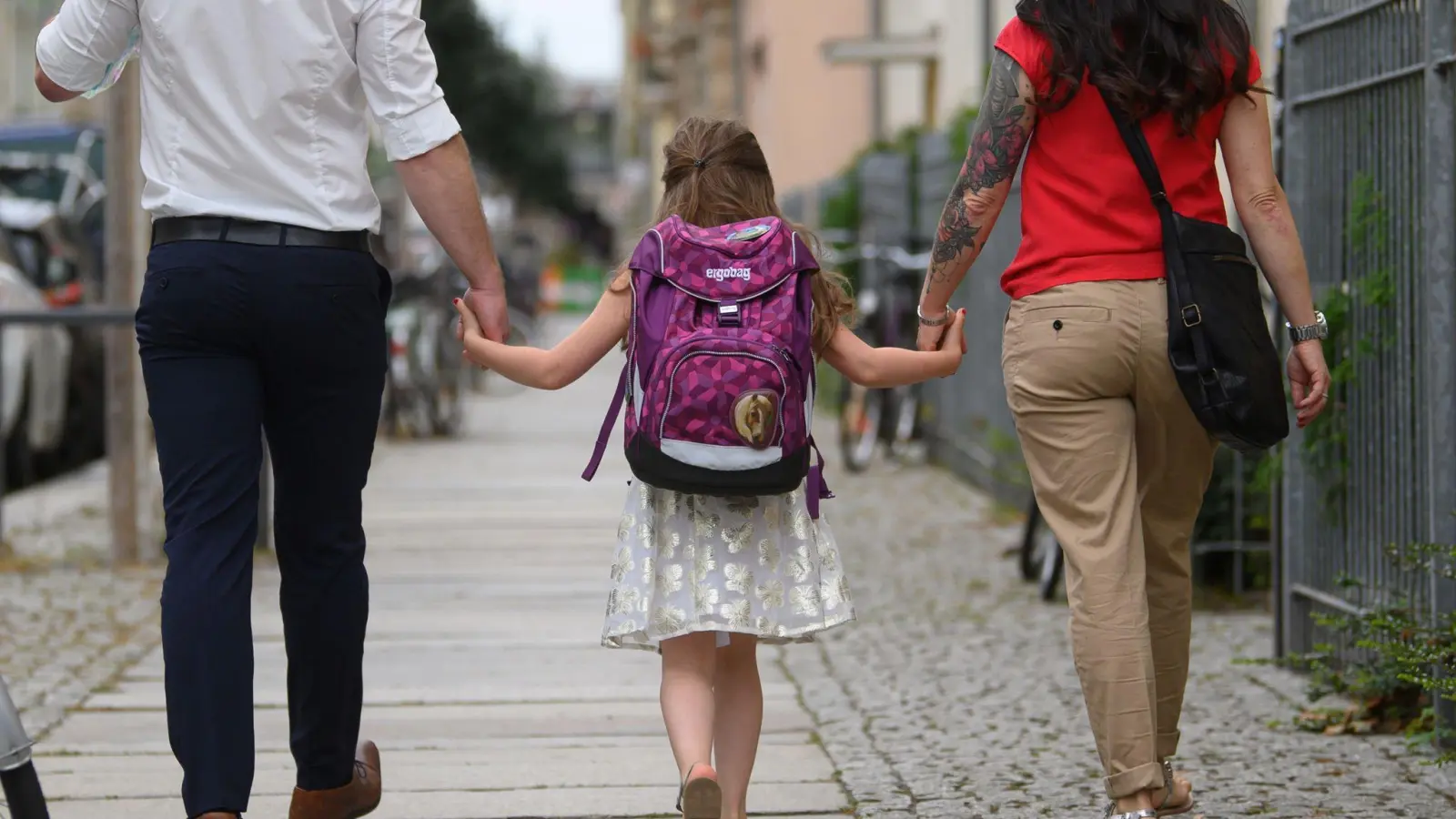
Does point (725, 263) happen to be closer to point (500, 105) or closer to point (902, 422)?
point (902, 422)

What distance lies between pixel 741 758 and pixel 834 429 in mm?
12942

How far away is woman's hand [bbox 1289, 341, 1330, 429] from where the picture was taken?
3.89 meters

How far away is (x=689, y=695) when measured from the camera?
149 inches

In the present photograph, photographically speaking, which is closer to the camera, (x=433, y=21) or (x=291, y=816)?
(x=291, y=816)

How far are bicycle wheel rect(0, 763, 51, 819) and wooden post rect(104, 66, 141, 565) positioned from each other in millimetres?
6072

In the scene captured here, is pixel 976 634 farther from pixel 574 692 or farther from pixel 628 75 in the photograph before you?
pixel 628 75

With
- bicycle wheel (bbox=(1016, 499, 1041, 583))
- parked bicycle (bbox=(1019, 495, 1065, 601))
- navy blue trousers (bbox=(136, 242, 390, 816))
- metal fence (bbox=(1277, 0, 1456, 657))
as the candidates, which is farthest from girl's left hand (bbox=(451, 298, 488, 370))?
bicycle wheel (bbox=(1016, 499, 1041, 583))

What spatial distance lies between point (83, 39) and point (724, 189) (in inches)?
47.4

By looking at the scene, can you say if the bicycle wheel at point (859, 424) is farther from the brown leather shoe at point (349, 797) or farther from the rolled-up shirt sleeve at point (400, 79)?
the rolled-up shirt sleeve at point (400, 79)

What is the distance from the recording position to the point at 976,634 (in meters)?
7.02

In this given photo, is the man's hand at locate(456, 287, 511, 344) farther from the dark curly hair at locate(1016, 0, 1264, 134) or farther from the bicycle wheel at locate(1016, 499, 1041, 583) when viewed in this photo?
the bicycle wheel at locate(1016, 499, 1041, 583)

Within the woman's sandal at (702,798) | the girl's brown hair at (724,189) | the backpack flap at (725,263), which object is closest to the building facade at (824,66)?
the girl's brown hair at (724,189)

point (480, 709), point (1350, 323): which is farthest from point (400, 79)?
point (1350, 323)

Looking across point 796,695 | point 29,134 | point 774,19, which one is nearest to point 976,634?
point 796,695
